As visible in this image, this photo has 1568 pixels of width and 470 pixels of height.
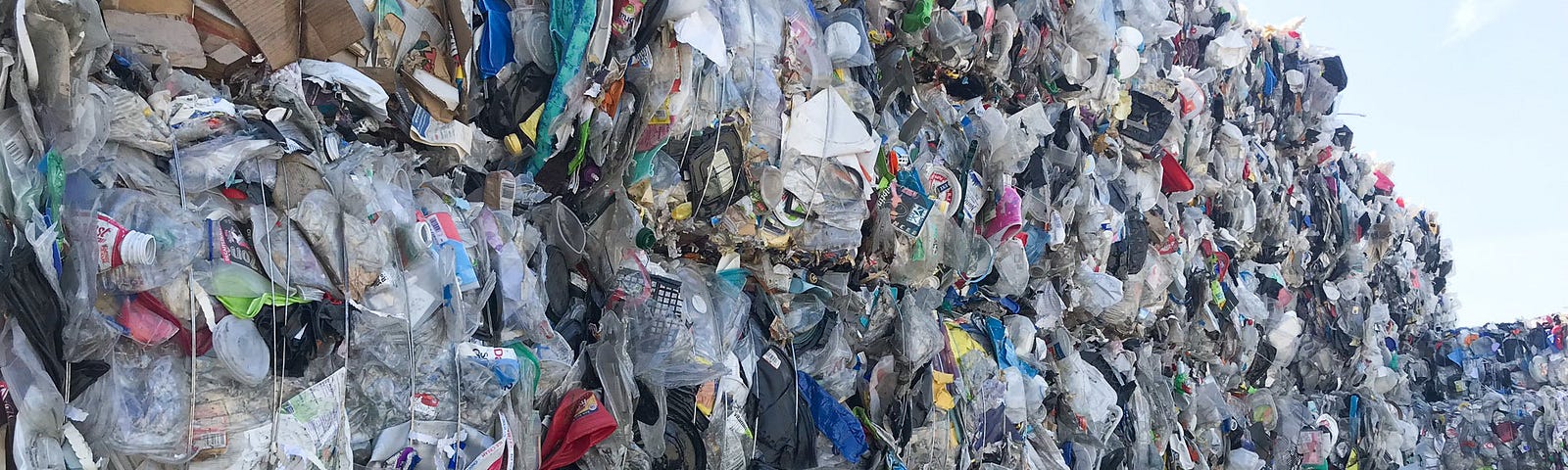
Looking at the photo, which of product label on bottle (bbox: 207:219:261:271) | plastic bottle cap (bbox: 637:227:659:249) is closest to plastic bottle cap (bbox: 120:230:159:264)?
product label on bottle (bbox: 207:219:261:271)

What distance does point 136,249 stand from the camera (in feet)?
4.57

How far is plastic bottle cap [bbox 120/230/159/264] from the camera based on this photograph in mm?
1394

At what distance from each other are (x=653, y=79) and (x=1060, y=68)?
1735 mm

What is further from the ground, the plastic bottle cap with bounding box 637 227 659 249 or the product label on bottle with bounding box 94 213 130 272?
the product label on bottle with bounding box 94 213 130 272

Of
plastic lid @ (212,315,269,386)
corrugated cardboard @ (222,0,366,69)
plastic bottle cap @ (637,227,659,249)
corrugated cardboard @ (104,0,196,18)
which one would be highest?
corrugated cardboard @ (104,0,196,18)

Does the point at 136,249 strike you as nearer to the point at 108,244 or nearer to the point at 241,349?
the point at 108,244

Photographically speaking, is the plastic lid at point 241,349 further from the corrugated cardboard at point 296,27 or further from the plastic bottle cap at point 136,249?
the corrugated cardboard at point 296,27

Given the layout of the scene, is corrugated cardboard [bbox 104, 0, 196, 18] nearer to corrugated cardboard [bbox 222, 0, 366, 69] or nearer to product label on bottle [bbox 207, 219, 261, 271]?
corrugated cardboard [bbox 222, 0, 366, 69]

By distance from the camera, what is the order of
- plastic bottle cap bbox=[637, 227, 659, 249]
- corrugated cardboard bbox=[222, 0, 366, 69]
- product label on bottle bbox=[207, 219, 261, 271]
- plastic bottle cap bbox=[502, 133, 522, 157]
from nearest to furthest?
product label on bottle bbox=[207, 219, 261, 271]
corrugated cardboard bbox=[222, 0, 366, 69]
plastic bottle cap bbox=[502, 133, 522, 157]
plastic bottle cap bbox=[637, 227, 659, 249]

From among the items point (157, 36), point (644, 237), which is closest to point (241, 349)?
point (157, 36)

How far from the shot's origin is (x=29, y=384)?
1.34 meters

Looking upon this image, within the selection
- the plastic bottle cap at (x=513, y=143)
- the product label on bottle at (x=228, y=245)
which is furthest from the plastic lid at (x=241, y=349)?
the plastic bottle cap at (x=513, y=143)

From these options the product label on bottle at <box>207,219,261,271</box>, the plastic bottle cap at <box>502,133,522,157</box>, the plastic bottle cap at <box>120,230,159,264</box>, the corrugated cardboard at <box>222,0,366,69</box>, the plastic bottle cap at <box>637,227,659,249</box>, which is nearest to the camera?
the plastic bottle cap at <box>120,230,159,264</box>

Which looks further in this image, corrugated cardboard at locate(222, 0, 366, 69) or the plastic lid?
corrugated cardboard at locate(222, 0, 366, 69)
